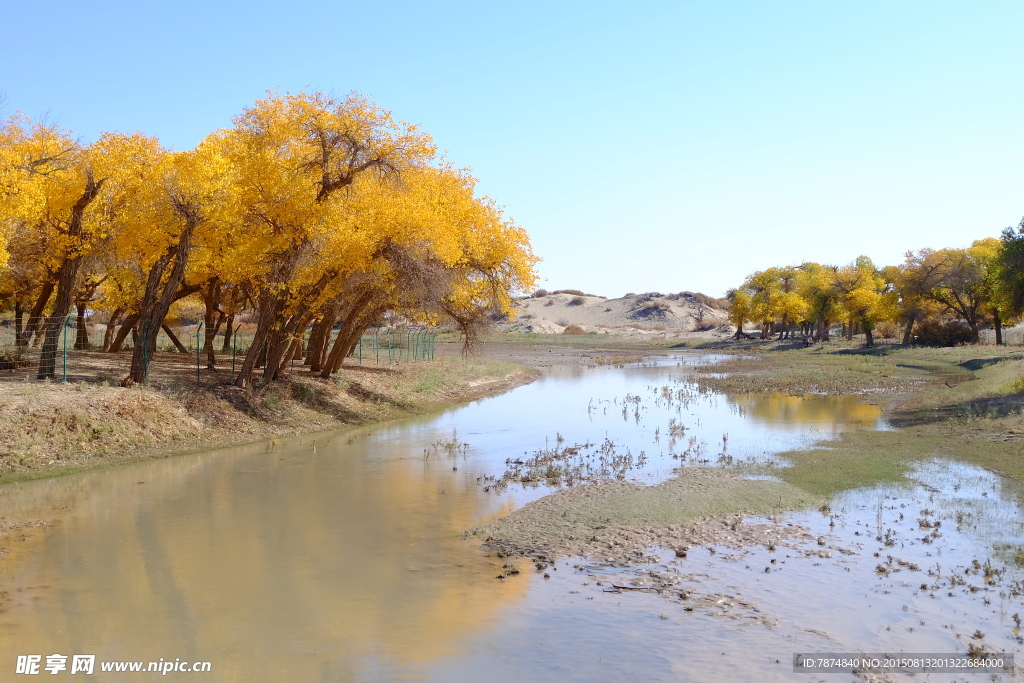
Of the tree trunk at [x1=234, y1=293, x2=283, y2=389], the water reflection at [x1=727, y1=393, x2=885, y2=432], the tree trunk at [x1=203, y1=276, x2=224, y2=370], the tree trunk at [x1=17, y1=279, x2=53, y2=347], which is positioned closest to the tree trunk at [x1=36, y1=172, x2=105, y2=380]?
the tree trunk at [x1=17, y1=279, x2=53, y2=347]

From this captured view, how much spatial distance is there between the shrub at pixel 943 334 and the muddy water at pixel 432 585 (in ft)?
200

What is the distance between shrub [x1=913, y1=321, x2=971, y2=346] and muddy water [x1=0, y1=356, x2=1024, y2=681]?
60954 millimetres

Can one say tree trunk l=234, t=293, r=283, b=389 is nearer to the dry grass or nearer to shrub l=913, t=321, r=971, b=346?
the dry grass

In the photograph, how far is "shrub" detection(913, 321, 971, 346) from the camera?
70125 millimetres

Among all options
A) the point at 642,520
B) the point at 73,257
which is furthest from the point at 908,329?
the point at 73,257

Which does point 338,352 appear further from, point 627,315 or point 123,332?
point 627,315

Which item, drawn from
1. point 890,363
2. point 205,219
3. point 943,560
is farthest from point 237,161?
point 890,363

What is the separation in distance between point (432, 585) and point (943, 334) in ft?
240

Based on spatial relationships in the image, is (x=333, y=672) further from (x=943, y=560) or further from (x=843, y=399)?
(x=843, y=399)

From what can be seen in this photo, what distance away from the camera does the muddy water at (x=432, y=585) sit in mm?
7988

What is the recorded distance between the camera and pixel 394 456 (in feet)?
65.8

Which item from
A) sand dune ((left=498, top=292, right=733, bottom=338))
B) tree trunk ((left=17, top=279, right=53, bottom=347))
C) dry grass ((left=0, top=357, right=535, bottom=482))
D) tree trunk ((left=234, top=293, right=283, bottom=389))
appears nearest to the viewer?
dry grass ((left=0, top=357, right=535, bottom=482))

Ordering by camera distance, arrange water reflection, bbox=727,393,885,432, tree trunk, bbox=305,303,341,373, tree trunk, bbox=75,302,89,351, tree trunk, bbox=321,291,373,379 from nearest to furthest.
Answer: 1. water reflection, bbox=727,393,885,432
2. tree trunk, bbox=321,291,373,379
3. tree trunk, bbox=305,303,341,373
4. tree trunk, bbox=75,302,89,351

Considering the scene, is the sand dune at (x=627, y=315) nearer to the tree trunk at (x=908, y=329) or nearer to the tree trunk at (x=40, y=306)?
the tree trunk at (x=908, y=329)
